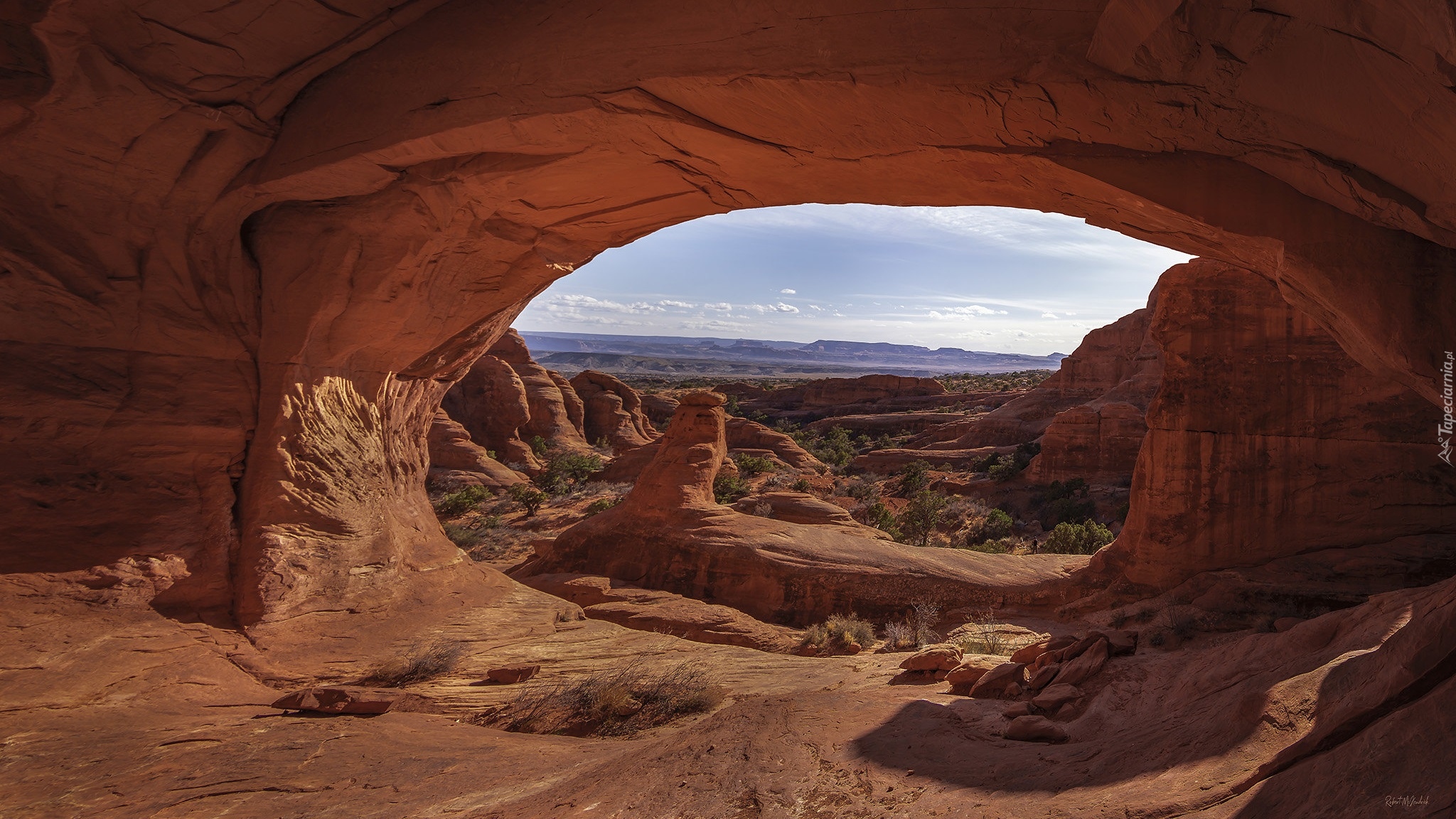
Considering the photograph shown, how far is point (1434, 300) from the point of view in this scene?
14.3 ft

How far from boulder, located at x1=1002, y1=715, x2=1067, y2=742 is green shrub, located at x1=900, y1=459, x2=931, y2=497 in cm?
2049

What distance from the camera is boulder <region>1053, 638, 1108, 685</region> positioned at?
5336mm

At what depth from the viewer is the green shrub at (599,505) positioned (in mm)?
19531

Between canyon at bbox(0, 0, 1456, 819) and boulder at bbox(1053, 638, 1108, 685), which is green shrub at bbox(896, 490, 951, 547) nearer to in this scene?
canyon at bbox(0, 0, 1456, 819)

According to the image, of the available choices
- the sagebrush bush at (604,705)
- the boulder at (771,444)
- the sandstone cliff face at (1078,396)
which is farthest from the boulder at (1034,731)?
the boulder at (771,444)

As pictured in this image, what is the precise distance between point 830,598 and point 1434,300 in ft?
29.2

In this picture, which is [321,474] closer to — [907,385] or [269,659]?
[269,659]

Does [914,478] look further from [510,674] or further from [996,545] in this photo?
[510,674]

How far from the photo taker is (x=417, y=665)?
6105 mm

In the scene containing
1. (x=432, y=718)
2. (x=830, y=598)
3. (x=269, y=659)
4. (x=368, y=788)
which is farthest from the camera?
(x=830, y=598)

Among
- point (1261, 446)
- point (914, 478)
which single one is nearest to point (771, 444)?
point (914, 478)

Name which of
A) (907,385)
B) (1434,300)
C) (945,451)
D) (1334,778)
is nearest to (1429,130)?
(1434,300)

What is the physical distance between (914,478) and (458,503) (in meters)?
16.4

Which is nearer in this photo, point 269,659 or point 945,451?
point 269,659
